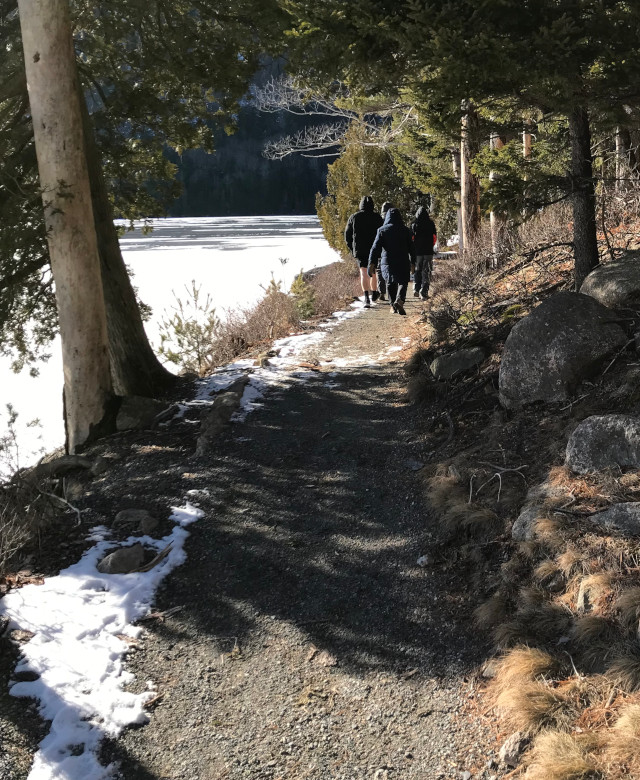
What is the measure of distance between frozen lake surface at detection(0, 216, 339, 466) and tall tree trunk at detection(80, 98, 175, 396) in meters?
1.22

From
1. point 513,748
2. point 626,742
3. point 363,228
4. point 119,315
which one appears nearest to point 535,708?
point 513,748

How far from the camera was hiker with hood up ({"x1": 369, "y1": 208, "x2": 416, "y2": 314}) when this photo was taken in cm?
990

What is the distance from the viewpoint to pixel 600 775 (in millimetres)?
2445

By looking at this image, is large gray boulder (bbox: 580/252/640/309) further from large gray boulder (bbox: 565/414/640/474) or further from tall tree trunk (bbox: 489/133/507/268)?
tall tree trunk (bbox: 489/133/507/268)

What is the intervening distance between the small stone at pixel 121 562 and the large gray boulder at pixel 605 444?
2819mm

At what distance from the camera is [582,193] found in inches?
233

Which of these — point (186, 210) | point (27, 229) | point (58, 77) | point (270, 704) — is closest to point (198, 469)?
point (270, 704)

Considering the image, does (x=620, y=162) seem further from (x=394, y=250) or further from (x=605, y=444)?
(x=605, y=444)

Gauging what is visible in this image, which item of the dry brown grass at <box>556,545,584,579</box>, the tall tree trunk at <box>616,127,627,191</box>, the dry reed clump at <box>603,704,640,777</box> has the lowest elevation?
the dry reed clump at <box>603,704,640,777</box>

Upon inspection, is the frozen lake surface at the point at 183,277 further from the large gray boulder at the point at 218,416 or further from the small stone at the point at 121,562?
the small stone at the point at 121,562

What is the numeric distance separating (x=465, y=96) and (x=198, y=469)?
3622 mm

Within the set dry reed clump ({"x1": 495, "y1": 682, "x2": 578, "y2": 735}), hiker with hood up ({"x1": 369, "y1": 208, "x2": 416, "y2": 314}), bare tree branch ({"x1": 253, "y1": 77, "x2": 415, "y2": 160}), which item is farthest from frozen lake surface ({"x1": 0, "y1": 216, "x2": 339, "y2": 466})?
dry reed clump ({"x1": 495, "y1": 682, "x2": 578, "y2": 735})

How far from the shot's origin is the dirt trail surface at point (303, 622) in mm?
2992

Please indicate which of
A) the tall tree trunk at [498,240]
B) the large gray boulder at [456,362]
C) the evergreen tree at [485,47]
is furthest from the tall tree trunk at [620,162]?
the evergreen tree at [485,47]
